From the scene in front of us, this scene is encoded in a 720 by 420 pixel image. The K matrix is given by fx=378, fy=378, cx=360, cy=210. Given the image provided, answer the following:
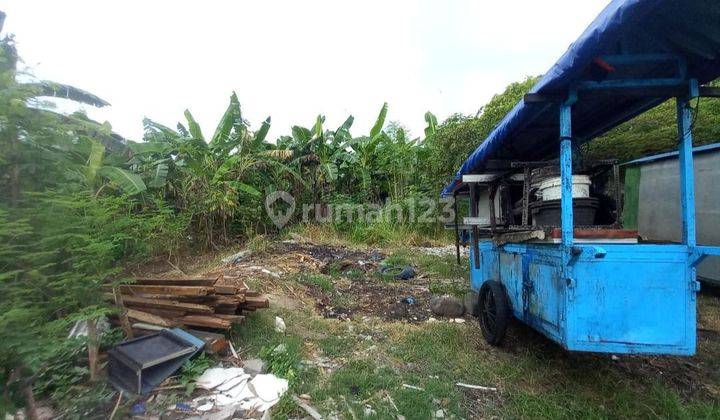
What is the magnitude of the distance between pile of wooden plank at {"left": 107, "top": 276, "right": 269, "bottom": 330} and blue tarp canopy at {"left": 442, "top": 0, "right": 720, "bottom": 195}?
304 cm

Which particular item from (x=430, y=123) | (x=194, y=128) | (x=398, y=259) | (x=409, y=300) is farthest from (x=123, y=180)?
(x=430, y=123)

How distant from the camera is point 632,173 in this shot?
6035 mm

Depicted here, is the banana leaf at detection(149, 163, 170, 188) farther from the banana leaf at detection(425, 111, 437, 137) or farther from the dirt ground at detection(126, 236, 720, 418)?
the banana leaf at detection(425, 111, 437, 137)

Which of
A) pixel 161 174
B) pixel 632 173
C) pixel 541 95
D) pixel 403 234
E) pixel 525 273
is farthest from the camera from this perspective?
pixel 403 234

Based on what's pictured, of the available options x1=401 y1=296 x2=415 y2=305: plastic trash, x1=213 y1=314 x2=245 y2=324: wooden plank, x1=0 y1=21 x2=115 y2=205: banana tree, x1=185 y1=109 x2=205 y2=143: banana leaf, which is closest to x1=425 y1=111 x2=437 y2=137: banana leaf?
x1=185 y1=109 x2=205 y2=143: banana leaf

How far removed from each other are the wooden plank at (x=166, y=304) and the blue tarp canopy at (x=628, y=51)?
127 inches

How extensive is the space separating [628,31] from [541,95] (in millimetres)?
615

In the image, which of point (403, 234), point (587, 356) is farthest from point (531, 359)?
point (403, 234)

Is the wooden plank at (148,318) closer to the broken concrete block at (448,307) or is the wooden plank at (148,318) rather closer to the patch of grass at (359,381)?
the patch of grass at (359,381)

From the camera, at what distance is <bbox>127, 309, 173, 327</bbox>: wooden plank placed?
3.41 meters

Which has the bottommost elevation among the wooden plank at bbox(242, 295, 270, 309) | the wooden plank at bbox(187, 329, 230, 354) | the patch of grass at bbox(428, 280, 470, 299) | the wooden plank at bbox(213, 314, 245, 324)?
the patch of grass at bbox(428, 280, 470, 299)

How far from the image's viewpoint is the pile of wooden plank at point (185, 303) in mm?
3459

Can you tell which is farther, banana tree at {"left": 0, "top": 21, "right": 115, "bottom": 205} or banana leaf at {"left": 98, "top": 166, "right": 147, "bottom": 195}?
banana leaf at {"left": 98, "top": 166, "right": 147, "bottom": 195}

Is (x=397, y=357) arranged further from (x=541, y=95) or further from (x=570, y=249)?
(x=541, y=95)
